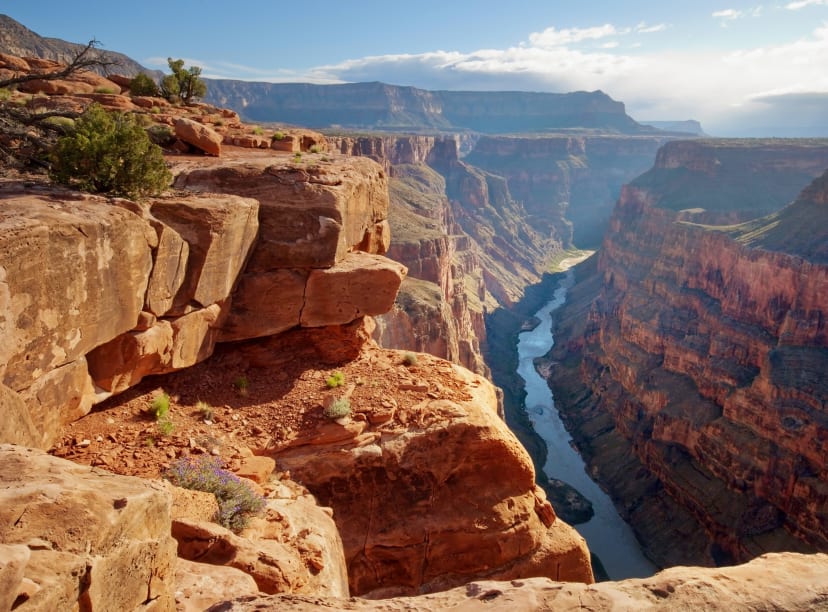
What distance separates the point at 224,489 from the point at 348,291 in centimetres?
A: 629

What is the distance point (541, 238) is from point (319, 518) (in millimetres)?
150450

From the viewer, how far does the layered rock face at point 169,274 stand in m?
8.51

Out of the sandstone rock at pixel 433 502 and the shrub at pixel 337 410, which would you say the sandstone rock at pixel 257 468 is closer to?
the sandstone rock at pixel 433 502

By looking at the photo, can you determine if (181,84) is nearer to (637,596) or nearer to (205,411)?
(205,411)

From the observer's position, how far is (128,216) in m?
10.2

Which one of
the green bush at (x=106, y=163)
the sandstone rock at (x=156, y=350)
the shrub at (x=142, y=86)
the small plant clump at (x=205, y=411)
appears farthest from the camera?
the shrub at (x=142, y=86)

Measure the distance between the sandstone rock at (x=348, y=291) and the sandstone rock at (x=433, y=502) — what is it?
3165mm

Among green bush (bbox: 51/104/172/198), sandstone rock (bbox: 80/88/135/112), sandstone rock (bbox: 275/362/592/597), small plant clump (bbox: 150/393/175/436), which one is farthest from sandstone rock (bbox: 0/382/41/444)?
sandstone rock (bbox: 80/88/135/112)

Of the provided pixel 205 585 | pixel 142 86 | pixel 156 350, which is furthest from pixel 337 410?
pixel 142 86

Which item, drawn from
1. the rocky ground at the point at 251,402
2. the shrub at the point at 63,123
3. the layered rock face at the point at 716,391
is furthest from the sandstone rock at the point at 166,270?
the layered rock face at the point at 716,391

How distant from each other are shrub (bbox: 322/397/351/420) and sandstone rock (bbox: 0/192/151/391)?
4403 millimetres

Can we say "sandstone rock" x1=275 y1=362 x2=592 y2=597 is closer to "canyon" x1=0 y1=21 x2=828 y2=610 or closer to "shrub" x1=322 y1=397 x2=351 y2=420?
"canyon" x1=0 y1=21 x2=828 y2=610

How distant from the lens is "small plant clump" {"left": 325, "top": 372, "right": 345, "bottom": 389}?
45.7ft

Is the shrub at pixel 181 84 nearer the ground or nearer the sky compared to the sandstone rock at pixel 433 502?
nearer the sky
